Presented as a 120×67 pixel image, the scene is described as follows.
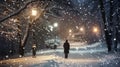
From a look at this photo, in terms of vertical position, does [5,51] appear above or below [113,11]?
below

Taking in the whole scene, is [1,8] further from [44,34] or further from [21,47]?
[44,34]

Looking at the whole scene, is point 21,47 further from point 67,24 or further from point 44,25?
point 67,24

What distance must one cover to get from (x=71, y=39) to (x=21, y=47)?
55.5m

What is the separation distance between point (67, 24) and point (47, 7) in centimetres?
6173

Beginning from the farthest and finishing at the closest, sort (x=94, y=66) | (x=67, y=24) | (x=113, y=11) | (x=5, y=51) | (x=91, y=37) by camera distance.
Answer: (x=67, y=24)
(x=91, y=37)
(x=5, y=51)
(x=113, y=11)
(x=94, y=66)

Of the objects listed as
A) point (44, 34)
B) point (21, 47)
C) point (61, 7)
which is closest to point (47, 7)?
point (61, 7)

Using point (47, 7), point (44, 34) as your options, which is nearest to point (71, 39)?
point (44, 34)

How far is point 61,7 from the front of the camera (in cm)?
3831

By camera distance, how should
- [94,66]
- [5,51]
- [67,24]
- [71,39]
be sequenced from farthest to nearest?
[67,24] < [71,39] < [5,51] < [94,66]

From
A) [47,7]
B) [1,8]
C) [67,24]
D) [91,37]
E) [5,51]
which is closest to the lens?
[1,8]

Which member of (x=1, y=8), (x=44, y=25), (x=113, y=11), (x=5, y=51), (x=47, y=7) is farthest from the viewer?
(x=44, y=25)

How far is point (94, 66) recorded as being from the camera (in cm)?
2334

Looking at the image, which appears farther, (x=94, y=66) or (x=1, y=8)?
(x=1, y=8)

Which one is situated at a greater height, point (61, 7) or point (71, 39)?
point (61, 7)
